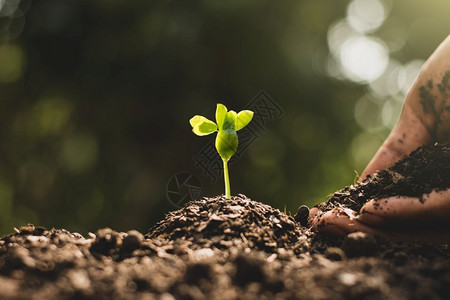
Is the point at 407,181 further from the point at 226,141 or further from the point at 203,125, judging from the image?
the point at 203,125

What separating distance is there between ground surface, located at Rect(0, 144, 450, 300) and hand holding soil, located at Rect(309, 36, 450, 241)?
0.12m

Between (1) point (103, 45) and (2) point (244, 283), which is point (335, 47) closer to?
(1) point (103, 45)

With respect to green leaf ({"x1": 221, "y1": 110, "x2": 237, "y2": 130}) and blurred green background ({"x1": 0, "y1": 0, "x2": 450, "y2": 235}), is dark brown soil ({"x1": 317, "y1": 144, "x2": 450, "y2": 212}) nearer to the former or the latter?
green leaf ({"x1": 221, "y1": 110, "x2": 237, "y2": 130})

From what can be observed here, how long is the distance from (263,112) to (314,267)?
2.14m

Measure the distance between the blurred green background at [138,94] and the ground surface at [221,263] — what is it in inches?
198

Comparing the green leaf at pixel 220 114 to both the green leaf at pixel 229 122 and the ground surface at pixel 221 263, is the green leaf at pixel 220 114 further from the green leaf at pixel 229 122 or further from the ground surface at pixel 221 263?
the ground surface at pixel 221 263

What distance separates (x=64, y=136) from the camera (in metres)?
8.45

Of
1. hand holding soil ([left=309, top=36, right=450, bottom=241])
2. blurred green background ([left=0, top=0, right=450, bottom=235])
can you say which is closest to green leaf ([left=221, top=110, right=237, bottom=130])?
hand holding soil ([left=309, top=36, right=450, bottom=241])

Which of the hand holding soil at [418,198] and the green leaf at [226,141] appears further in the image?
the green leaf at [226,141]

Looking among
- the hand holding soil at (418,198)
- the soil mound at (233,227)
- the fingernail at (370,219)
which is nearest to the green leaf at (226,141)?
the soil mound at (233,227)

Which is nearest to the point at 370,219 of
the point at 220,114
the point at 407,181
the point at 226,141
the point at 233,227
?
the point at 407,181

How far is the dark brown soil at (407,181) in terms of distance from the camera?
82.1 inches

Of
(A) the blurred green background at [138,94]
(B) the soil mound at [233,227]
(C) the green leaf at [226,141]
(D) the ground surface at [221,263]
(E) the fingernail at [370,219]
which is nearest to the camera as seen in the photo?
(D) the ground surface at [221,263]

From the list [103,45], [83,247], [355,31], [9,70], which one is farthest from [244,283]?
[355,31]
